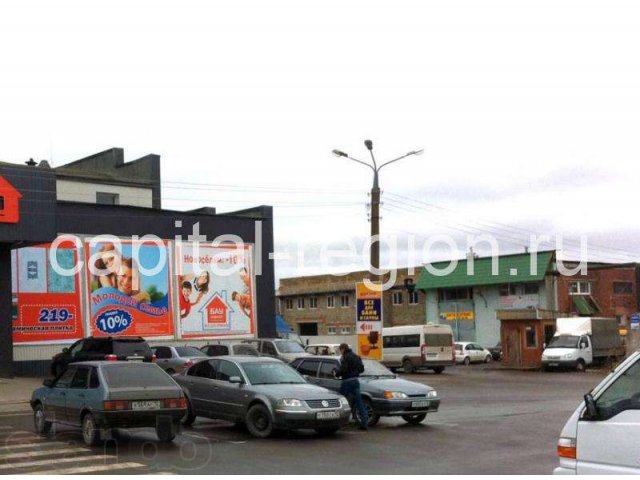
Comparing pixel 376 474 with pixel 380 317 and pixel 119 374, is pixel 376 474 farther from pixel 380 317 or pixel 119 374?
pixel 380 317

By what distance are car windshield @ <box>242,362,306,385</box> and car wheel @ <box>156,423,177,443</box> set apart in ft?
7.63

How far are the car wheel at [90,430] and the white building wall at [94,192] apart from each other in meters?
31.9

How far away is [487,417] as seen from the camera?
64.1ft

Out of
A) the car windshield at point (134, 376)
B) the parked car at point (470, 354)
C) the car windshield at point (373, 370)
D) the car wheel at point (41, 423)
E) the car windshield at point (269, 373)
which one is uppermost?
the car windshield at point (134, 376)

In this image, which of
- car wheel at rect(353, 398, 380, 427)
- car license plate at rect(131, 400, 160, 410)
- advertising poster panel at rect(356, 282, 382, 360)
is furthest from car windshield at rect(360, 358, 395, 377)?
car license plate at rect(131, 400, 160, 410)

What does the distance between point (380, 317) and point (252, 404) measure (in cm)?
857

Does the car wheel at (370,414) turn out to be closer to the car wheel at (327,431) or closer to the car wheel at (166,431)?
the car wheel at (327,431)

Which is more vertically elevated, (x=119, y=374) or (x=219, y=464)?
(x=119, y=374)

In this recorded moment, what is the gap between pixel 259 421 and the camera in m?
15.5

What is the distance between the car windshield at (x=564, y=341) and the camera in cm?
4472

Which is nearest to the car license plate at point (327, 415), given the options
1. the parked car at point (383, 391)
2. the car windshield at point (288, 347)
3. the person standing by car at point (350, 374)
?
the person standing by car at point (350, 374)

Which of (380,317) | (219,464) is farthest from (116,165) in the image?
Result: (219,464)

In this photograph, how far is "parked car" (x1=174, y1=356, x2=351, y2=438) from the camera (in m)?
15.1

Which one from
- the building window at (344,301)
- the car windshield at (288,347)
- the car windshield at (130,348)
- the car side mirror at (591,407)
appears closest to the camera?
the car side mirror at (591,407)
